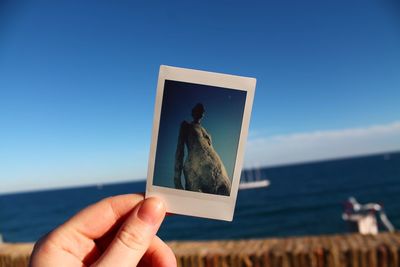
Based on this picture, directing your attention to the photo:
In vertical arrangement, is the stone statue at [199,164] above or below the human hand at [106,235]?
above

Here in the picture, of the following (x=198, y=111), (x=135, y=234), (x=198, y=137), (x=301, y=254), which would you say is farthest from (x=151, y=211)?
(x=301, y=254)

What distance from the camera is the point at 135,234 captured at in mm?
1461

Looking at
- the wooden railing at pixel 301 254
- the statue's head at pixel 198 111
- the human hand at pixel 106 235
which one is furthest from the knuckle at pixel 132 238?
the wooden railing at pixel 301 254

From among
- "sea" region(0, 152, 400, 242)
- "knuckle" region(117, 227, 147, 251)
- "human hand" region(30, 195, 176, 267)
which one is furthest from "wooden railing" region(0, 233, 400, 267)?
"sea" region(0, 152, 400, 242)

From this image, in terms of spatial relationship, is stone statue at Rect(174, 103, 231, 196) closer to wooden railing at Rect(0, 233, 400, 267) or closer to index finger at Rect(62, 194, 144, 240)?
index finger at Rect(62, 194, 144, 240)

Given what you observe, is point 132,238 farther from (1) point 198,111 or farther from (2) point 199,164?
(1) point 198,111

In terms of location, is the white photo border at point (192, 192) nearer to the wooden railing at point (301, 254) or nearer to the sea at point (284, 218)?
the wooden railing at point (301, 254)

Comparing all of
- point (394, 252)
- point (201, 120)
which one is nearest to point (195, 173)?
point (201, 120)

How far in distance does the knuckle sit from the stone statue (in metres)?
0.28

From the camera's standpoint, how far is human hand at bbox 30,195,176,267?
139cm

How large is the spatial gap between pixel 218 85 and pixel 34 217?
9289 cm

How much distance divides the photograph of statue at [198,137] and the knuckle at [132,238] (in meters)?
0.24

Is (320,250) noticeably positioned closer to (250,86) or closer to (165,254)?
(165,254)

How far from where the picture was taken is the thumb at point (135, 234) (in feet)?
4.62
